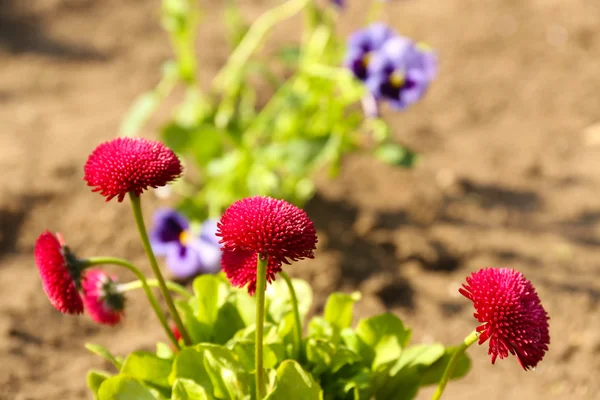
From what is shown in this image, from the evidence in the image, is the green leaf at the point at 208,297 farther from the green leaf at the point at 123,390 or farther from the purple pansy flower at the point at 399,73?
the purple pansy flower at the point at 399,73

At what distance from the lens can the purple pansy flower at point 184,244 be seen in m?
2.19

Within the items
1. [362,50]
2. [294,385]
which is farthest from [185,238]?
[294,385]

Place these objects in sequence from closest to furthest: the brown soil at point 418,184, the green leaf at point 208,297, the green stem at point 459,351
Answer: the green stem at point 459,351 → the green leaf at point 208,297 → the brown soil at point 418,184

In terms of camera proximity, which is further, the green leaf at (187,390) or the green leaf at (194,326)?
the green leaf at (194,326)

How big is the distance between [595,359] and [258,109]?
1.68 metres

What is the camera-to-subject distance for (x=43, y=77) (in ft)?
10.8

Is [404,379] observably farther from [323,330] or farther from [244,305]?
[244,305]

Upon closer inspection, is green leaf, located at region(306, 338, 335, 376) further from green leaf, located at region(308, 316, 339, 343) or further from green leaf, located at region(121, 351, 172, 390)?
green leaf, located at region(121, 351, 172, 390)

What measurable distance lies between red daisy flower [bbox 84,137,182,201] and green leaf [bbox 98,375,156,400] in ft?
0.94

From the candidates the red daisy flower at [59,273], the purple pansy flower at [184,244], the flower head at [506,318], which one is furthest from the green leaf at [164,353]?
the purple pansy flower at [184,244]

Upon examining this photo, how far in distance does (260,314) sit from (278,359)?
25cm

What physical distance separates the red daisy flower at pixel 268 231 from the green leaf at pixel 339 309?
1.42 feet

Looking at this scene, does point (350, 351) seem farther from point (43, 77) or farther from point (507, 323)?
point (43, 77)

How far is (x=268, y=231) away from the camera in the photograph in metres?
0.95
